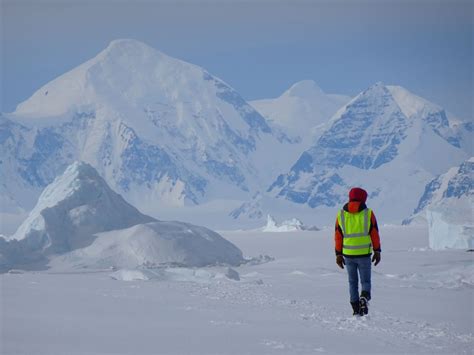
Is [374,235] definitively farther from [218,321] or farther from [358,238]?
[218,321]

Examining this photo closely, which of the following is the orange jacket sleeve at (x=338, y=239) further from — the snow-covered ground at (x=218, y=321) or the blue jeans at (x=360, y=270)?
the snow-covered ground at (x=218, y=321)

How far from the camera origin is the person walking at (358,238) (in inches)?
294

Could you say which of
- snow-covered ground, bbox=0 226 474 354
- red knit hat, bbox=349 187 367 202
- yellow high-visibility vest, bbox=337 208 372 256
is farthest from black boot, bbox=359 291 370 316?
red knit hat, bbox=349 187 367 202

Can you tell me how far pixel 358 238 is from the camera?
24.8ft

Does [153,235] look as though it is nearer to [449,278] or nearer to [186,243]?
[186,243]

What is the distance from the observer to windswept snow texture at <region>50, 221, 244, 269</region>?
23500 millimetres

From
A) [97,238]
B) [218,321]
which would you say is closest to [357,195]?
[218,321]

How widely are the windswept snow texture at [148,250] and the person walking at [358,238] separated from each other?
15.7 meters

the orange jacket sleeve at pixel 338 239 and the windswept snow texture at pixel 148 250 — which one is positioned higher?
the windswept snow texture at pixel 148 250

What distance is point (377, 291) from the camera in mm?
12445

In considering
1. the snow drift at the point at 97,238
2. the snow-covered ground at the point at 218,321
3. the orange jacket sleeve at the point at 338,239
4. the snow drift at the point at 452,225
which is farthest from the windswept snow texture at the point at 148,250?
the orange jacket sleeve at the point at 338,239

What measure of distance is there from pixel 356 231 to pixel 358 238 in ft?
0.27

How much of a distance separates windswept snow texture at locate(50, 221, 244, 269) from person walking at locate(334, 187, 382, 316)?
15741 millimetres

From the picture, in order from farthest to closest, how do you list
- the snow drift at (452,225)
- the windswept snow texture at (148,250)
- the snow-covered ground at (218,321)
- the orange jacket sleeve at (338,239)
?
the snow drift at (452,225) < the windswept snow texture at (148,250) < the orange jacket sleeve at (338,239) < the snow-covered ground at (218,321)
